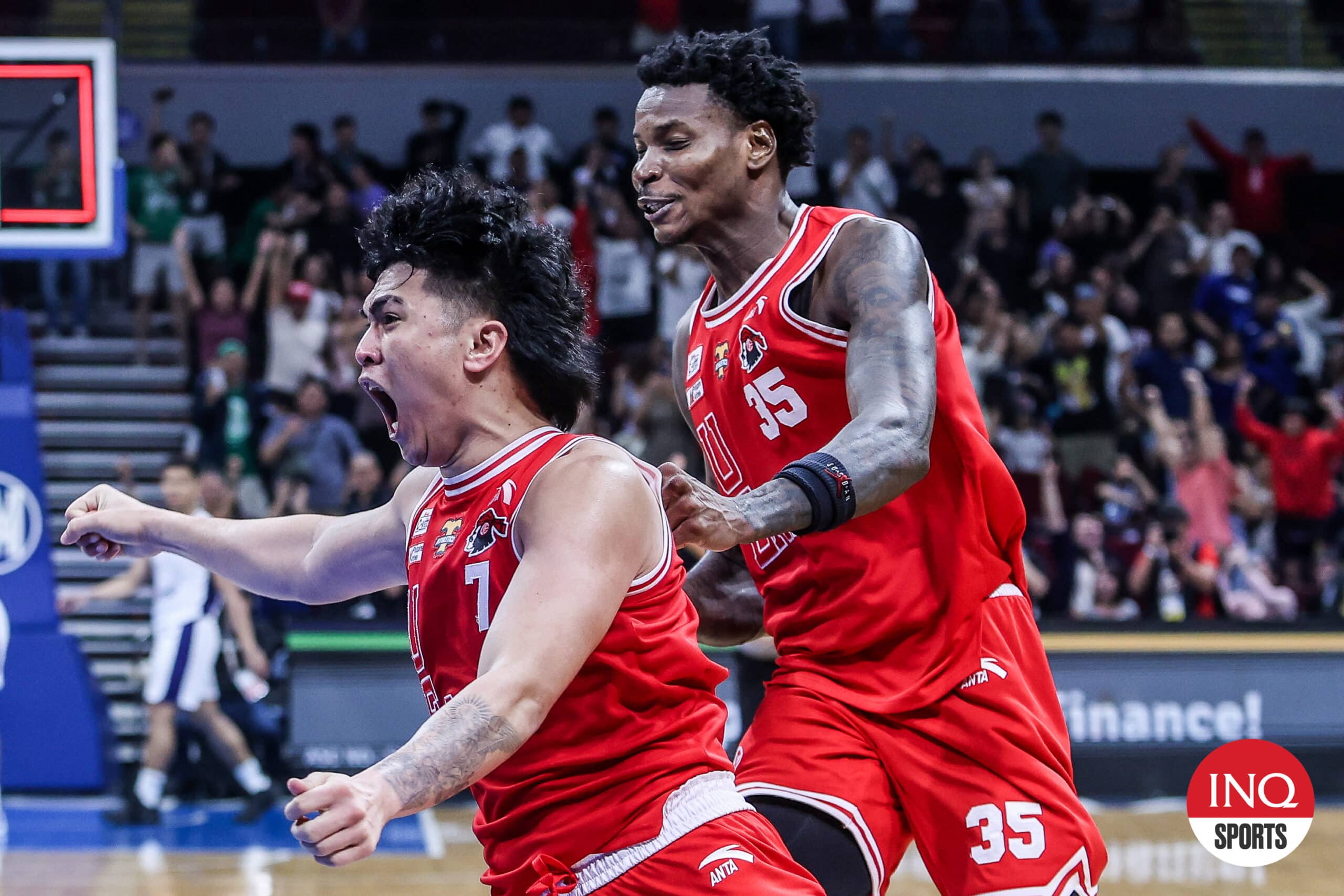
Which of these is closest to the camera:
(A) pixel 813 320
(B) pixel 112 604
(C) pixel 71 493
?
(A) pixel 813 320

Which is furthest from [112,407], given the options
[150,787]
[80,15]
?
[80,15]

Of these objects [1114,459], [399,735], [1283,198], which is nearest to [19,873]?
[399,735]

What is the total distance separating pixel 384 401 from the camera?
Result: 2914mm

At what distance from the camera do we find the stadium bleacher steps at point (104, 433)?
1217 centimetres

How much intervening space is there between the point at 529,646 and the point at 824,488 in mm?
684

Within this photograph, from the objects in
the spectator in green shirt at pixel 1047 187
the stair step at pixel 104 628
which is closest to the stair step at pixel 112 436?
the stair step at pixel 104 628

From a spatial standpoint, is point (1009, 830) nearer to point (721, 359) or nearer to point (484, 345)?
point (721, 359)

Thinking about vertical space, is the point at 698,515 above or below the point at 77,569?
above

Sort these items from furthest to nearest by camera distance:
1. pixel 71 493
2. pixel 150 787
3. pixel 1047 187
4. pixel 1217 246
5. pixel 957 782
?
1. pixel 1047 187
2. pixel 1217 246
3. pixel 71 493
4. pixel 150 787
5. pixel 957 782

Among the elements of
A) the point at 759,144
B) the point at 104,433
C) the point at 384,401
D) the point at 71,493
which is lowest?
the point at 71,493

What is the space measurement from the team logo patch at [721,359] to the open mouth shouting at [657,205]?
0.33 metres

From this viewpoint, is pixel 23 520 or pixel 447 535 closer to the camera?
pixel 447 535

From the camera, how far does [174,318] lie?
14508mm

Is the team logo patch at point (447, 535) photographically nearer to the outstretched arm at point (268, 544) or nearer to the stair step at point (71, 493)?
the outstretched arm at point (268, 544)
